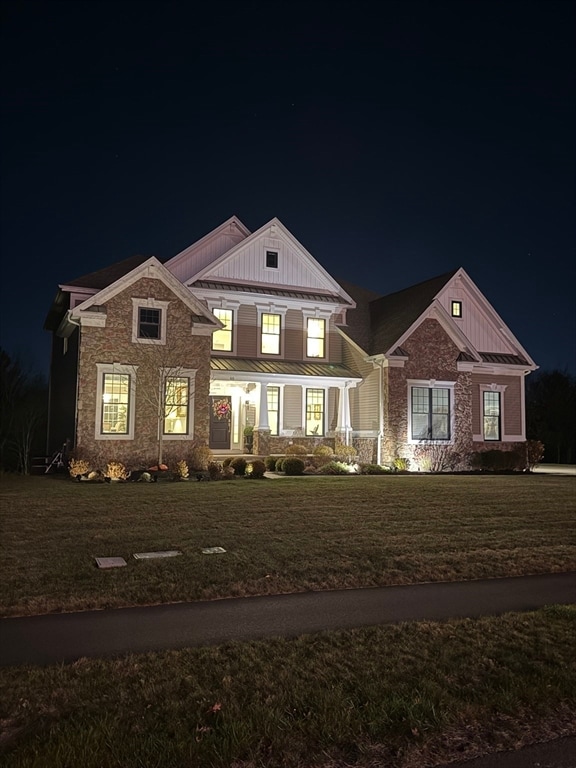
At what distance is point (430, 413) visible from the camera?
2625 cm

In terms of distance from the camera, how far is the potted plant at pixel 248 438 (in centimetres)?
2527

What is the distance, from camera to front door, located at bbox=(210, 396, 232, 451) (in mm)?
25641

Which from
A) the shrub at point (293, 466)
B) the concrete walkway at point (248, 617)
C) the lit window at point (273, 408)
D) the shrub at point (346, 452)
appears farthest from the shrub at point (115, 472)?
the concrete walkway at point (248, 617)

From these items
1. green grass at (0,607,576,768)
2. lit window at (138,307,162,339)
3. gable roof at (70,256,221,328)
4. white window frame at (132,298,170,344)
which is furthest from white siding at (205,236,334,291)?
green grass at (0,607,576,768)

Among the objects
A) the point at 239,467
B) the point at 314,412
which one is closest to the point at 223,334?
the point at 314,412

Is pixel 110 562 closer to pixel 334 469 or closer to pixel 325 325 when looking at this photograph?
pixel 334 469

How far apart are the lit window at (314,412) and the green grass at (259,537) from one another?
866 centimetres

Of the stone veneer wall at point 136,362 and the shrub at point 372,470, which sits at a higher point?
the stone veneer wall at point 136,362

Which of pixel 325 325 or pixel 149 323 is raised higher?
pixel 325 325

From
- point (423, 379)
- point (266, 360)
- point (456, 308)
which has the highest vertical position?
point (456, 308)

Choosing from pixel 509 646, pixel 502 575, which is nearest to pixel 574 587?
pixel 502 575

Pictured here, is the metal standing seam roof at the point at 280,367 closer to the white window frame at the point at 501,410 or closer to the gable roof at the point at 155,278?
the gable roof at the point at 155,278

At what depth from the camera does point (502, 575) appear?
9.02 meters

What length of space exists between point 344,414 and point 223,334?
581 cm
